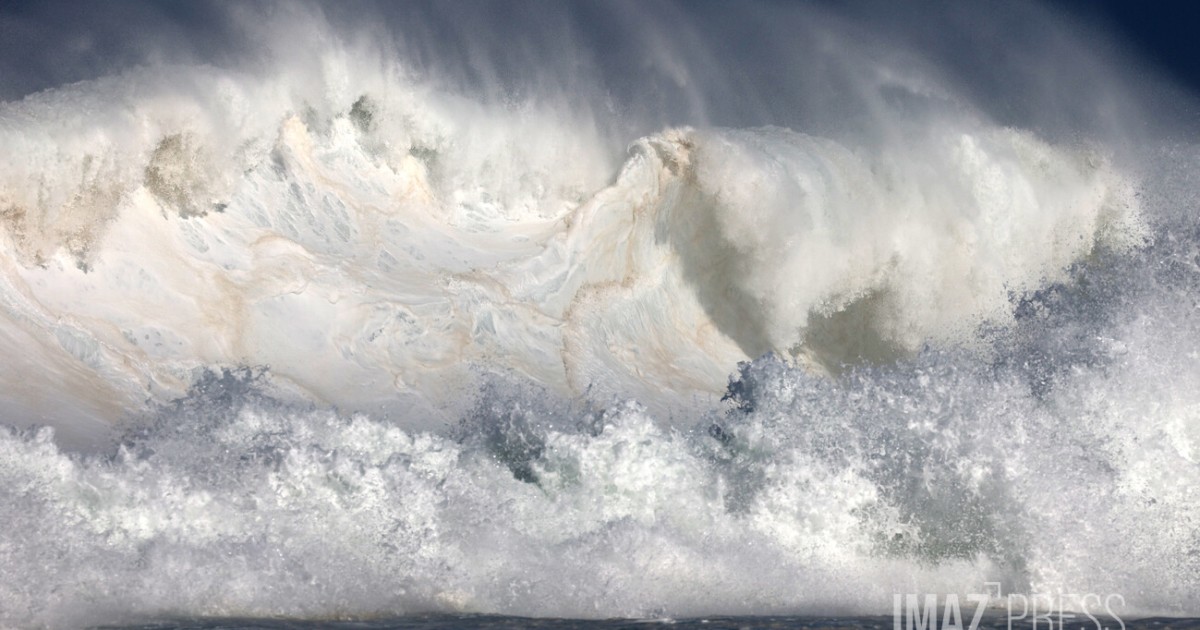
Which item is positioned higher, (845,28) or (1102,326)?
(845,28)

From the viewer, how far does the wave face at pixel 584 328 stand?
18.4 feet

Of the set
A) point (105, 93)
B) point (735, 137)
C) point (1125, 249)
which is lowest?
point (1125, 249)

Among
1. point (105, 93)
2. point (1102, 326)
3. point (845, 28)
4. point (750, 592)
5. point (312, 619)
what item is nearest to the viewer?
point (312, 619)

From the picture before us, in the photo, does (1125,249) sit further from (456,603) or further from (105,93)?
(105,93)

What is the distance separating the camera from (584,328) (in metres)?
9.56

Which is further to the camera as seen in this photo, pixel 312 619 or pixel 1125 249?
pixel 1125 249

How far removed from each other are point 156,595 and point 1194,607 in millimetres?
4521

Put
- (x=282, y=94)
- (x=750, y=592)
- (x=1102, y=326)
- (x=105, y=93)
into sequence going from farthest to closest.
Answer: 1. (x=282, y=94)
2. (x=105, y=93)
3. (x=1102, y=326)
4. (x=750, y=592)

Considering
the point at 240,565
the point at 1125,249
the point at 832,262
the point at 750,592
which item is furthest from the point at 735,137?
the point at 240,565

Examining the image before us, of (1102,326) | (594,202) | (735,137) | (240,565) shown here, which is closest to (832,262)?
(735,137)

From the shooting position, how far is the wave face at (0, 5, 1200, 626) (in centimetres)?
561

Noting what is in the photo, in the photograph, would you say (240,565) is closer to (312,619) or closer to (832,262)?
(312,619)

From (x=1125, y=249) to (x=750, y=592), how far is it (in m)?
4.39

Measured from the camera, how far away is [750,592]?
550 centimetres
